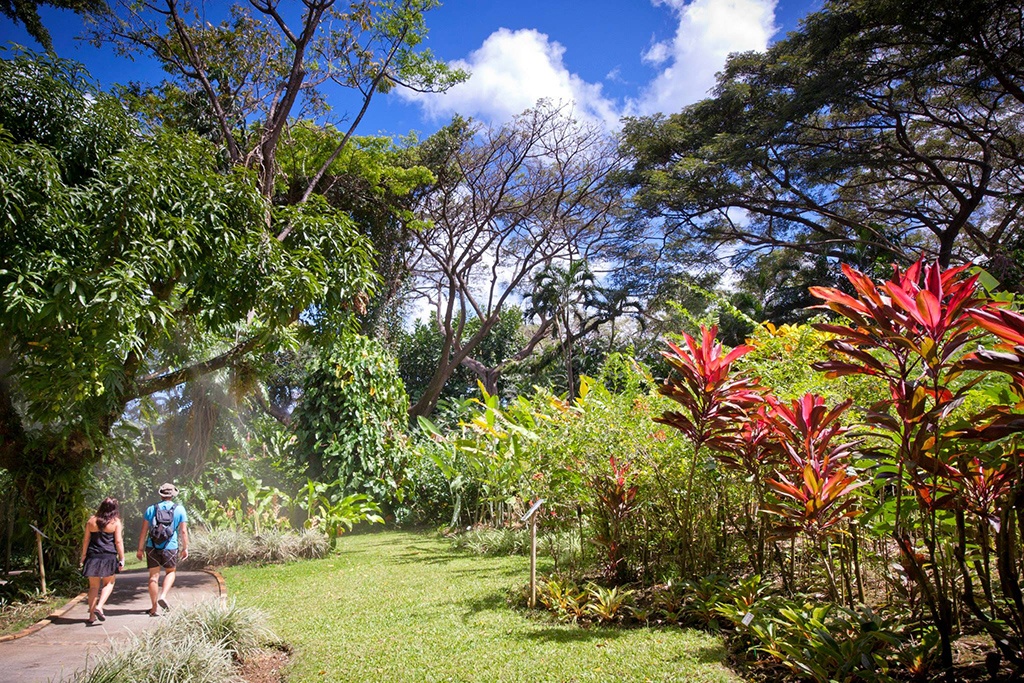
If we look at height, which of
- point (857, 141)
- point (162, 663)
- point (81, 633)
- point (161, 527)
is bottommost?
point (81, 633)

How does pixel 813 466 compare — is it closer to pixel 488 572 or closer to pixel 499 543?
pixel 488 572

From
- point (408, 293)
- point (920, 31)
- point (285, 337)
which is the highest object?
point (920, 31)

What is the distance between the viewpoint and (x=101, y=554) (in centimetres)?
508

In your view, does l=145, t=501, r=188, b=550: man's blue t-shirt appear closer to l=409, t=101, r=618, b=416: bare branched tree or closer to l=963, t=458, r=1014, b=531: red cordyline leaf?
l=963, t=458, r=1014, b=531: red cordyline leaf

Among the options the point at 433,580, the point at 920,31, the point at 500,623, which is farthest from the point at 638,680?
the point at 920,31

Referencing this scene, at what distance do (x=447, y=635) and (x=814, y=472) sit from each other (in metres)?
2.35

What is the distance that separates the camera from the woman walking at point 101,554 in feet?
16.6

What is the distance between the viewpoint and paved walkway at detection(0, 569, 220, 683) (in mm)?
3664

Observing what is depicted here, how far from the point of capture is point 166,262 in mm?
5254

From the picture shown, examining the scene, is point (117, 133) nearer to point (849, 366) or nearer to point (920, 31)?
point (849, 366)

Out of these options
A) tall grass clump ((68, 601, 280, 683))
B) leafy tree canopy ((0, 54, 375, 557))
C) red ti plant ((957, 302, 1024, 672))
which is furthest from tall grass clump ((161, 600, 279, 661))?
red ti plant ((957, 302, 1024, 672))

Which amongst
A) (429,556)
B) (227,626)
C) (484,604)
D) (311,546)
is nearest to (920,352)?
(484,604)

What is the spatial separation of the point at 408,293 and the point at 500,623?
1528 centimetres

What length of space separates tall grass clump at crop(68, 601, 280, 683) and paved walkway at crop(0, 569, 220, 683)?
173mm
